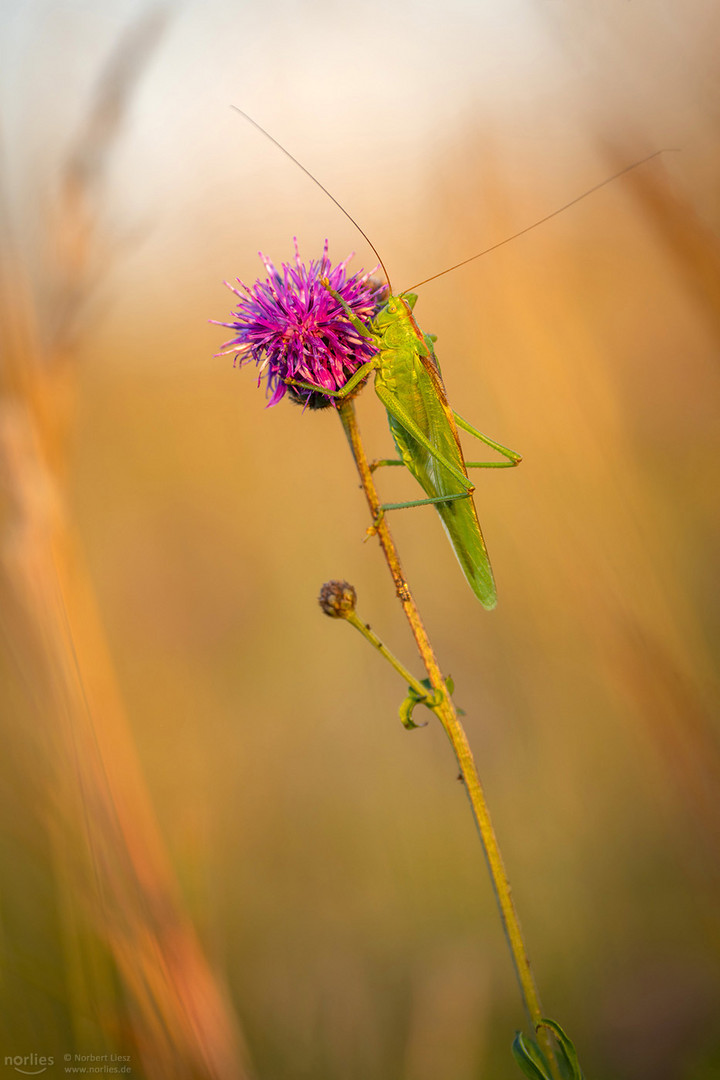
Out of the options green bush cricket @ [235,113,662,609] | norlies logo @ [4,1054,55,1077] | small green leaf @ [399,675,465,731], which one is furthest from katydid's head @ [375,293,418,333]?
norlies logo @ [4,1054,55,1077]

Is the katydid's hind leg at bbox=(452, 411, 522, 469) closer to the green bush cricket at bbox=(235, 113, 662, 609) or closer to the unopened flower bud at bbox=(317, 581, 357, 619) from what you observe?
the green bush cricket at bbox=(235, 113, 662, 609)

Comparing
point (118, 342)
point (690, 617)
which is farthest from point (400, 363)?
point (118, 342)

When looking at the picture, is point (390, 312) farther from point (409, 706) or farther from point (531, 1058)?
point (531, 1058)

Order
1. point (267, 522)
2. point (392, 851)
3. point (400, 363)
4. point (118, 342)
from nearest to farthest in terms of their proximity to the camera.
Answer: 1. point (400, 363)
2. point (392, 851)
3. point (267, 522)
4. point (118, 342)

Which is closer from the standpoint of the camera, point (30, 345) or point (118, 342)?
point (30, 345)

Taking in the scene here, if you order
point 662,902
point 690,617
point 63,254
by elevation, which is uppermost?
point 63,254

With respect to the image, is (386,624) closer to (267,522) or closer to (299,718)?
(299,718)

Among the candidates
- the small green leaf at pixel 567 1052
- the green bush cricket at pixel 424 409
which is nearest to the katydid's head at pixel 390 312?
the green bush cricket at pixel 424 409

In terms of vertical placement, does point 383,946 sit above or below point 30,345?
below
